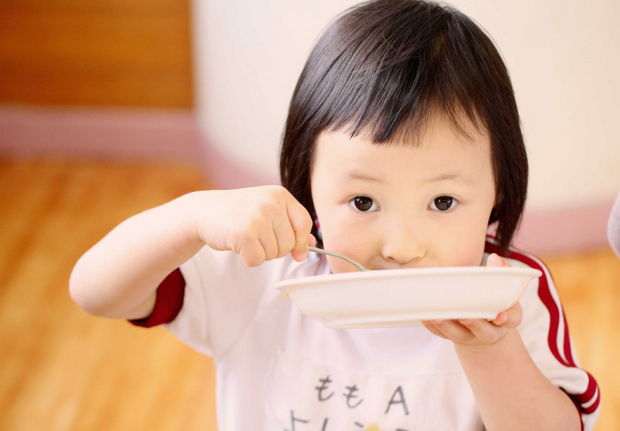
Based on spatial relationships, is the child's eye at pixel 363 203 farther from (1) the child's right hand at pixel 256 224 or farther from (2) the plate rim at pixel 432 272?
(2) the plate rim at pixel 432 272

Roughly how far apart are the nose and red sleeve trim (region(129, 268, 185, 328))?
0.87 ft

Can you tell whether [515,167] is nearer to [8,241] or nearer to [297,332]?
[297,332]

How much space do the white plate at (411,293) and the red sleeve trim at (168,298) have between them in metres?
0.29

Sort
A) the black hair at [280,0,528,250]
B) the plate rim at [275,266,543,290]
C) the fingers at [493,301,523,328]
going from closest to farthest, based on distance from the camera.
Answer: the plate rim at [275,266,543,290] → the fingers at [493,301,523,328] → the black hair at [280,0,528,250]

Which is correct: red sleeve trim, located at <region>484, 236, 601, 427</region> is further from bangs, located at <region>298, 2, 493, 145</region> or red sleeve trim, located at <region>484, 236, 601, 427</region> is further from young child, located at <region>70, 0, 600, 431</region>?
bangs, located at <region>298, 2, 493, 145</region>

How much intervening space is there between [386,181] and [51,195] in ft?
6.11

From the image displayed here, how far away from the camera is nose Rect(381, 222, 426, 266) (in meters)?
0.70

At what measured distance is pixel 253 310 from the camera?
881mm

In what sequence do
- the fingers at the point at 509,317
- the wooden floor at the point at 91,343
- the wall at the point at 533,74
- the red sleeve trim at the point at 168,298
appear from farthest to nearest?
the wall at the point at 533,74, the wooden floor at the point at 91,343, the red sleeve trim at the point at 168,298, the fingers at the point at 509,317

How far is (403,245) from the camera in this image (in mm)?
701

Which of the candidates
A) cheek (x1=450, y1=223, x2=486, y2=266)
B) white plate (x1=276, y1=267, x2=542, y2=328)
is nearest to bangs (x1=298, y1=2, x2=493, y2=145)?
cheek (x1=450, y1=223, x2=486, y2=266)

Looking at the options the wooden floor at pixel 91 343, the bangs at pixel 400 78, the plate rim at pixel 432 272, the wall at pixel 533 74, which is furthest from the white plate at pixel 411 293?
the wall at pixel 533 74

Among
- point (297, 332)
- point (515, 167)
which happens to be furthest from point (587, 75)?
point (297, 332)

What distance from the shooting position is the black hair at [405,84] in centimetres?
73
